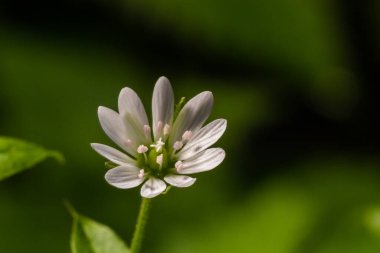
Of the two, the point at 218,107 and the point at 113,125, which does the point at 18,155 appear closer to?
the point at 113,125

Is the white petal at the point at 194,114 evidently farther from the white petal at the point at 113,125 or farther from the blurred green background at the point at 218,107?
the blurred green background at the point at 218,107

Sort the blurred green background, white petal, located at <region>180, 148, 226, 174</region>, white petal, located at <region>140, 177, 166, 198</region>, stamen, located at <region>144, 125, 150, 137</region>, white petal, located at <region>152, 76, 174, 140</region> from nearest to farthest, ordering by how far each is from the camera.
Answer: white petal, located at <region>140, 177, 166, 198</region> < white petal, located at <region>180, 148, 226, 174</region> < white petal, located at <region>152, 76, 174, 140</region> < stamen, located at <region>144, 125, 150, 137</region> < the blurred green background

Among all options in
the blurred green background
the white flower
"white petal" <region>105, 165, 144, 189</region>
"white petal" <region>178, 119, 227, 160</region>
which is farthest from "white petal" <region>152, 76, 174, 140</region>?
the blurred green background

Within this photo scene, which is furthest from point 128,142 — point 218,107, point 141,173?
point 218,107

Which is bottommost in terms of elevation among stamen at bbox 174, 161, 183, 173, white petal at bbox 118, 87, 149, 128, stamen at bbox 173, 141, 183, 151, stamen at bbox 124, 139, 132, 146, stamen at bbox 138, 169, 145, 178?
stamen at bbox 138, 169, 145, 178

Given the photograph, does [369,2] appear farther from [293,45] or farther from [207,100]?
[207,100]

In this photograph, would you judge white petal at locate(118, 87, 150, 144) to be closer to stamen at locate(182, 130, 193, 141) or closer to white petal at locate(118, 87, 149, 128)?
white petal at locate(118, 87, 149, 128)

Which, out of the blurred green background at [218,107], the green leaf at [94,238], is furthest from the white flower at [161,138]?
the blurred green background at [218,107]
